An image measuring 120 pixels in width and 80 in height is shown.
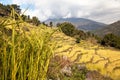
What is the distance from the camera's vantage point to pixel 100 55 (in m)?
32.3

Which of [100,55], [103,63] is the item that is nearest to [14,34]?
[103,63]

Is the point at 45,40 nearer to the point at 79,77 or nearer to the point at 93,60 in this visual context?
the point at 79,77

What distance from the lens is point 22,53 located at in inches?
133

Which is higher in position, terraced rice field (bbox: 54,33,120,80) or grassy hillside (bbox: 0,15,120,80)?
grassy hillside (bbox: 0,15,120,80)

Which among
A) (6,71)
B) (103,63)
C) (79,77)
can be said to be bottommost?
(103,63)

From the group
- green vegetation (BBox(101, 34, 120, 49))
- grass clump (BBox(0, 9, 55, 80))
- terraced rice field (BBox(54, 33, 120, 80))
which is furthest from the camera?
green vegetation (BBox(101, 34, 120, 49))

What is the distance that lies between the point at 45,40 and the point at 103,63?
26.0 metres

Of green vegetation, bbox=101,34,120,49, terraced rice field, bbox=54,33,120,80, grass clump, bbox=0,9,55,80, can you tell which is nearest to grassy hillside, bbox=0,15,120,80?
grass clump, bbox=0,9,55,80

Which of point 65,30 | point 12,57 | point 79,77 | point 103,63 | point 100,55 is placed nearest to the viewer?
point 12,57

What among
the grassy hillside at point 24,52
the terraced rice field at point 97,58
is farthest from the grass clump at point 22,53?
the terraced rice field at point 97,58

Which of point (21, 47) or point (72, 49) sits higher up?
point (21, 47)

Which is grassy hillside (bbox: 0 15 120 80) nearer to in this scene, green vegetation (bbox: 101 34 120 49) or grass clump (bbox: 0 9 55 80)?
grass clump (bbox: 0 9 55 80)

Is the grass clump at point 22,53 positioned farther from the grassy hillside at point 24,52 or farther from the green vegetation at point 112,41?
the green vegetation at point 112,41

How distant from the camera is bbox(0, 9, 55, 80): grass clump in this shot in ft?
10.9
